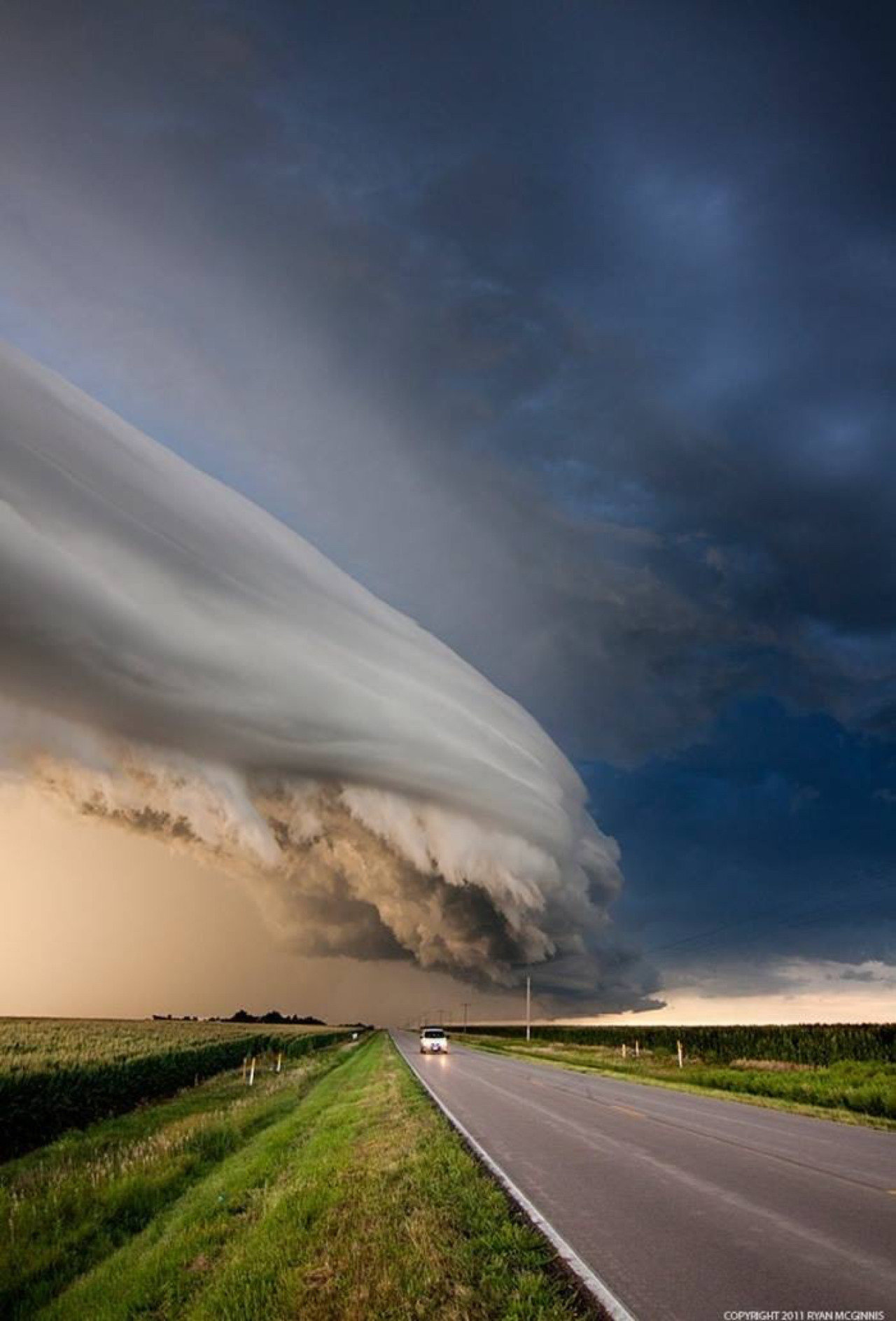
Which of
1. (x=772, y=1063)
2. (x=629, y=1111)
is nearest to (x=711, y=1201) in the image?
(x=629, y=1111)

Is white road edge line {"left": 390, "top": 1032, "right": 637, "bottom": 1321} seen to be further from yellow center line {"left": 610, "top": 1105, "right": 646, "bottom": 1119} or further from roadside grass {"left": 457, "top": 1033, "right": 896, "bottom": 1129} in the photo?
roadside grass {"left": 457, "top": 1033, "right": 896, "bottom": 1129}

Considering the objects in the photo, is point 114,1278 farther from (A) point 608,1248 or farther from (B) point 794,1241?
(B) point 794,1241

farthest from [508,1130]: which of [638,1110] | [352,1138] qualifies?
[638,1110]

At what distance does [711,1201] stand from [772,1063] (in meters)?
39.4

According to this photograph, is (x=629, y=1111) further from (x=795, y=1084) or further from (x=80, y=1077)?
(x=80, y=1077)

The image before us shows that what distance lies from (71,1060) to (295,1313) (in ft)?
92.2

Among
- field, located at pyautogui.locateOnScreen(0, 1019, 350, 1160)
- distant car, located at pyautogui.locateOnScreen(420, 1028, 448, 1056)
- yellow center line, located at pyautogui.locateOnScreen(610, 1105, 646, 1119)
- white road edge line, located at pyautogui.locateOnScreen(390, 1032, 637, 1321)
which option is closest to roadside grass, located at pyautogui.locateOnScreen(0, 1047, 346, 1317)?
field, located at pyautogui.locateOnScreen(0, 1019, 350, 1160)

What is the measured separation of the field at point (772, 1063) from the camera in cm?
2317

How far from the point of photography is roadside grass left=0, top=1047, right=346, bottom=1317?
10.5 meters

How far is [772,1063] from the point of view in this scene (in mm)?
43156

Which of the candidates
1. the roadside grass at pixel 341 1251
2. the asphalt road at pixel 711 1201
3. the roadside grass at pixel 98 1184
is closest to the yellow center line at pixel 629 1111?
the asphalt road at pixel 711 1201

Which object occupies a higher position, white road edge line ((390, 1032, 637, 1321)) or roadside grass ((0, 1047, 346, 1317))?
white road edge line ((390, 1032, 637, 1321))

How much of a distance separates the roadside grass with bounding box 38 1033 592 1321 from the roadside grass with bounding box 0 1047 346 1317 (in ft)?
1.89

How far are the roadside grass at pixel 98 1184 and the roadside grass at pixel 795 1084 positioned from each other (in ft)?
46.9
